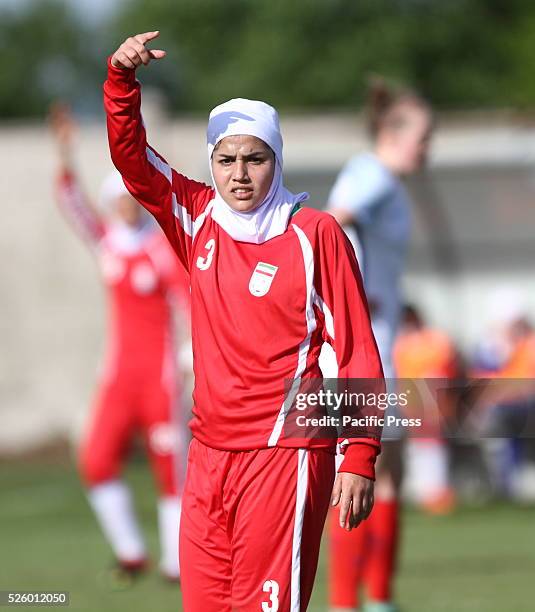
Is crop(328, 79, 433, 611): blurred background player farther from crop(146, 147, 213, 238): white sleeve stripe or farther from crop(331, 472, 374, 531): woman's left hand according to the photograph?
crop(331, 472, 374, 531): woman's left hand

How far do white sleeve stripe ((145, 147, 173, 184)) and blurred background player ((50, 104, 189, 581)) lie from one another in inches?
187

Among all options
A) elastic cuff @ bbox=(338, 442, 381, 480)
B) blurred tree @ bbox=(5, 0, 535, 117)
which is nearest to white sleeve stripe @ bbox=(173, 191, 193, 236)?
elastic cuff @ bbox=(338, 442, 381, 480)

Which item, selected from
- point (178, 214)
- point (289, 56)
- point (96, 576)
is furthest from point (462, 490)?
point (289, 56)

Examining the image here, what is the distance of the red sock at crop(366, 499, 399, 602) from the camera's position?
24.7 feet

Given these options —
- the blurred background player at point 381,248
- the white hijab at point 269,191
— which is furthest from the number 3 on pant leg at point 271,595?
the blurred background player at point 381,248

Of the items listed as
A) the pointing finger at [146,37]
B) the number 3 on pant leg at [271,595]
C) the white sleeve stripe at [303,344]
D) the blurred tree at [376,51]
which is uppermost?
the blurred tree at [376,51]

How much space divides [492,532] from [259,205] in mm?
9317

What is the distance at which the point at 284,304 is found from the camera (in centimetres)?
488

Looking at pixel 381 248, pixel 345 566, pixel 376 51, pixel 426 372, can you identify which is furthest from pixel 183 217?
pixel 376 51

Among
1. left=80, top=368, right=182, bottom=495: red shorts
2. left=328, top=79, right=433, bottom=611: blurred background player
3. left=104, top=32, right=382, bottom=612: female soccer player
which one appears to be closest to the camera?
left=104, top=32, right=382, bottom=612: female soccer player

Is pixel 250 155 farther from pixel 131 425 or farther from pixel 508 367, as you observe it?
pixel 508 367

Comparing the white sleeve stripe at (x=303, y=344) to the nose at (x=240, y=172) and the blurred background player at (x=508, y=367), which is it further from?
the blurred background player at (x=508, y=367)

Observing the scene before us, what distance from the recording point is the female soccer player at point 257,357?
4836 millimetres

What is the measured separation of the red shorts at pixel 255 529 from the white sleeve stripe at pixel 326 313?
0.38 meters
